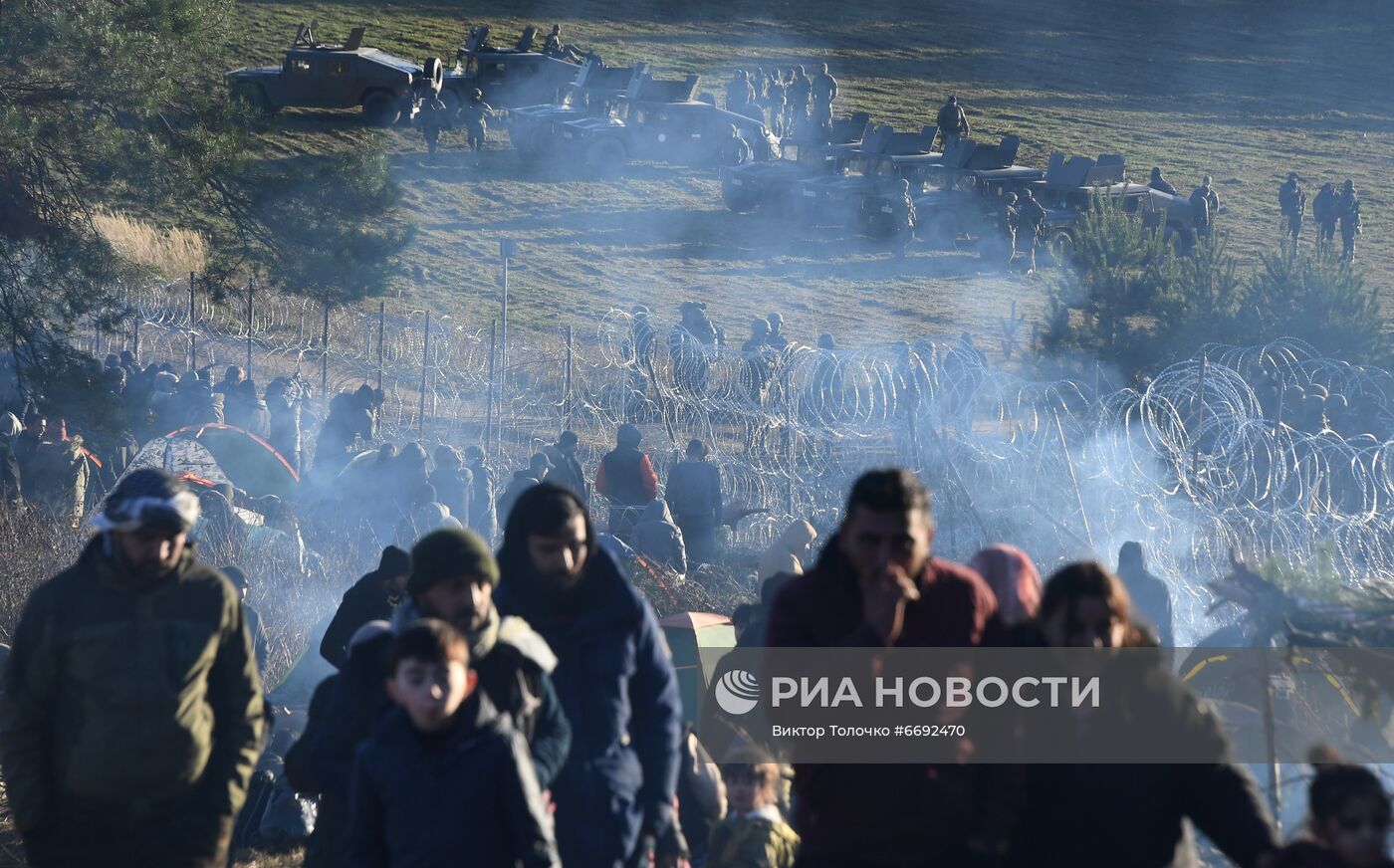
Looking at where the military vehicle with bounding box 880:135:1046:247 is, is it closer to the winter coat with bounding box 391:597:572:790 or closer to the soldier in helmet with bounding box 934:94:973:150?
the soldier in helmet with bounding box 934:94:973:150

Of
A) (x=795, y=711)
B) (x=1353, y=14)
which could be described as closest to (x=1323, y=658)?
(x=795, y=711)

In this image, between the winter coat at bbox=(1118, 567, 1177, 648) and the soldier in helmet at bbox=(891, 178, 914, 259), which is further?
the soldier in helmet at bbox=(891, 178, 914, 259)

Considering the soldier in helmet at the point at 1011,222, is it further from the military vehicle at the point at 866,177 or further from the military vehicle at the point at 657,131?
the military vehicle at the point at 657,131

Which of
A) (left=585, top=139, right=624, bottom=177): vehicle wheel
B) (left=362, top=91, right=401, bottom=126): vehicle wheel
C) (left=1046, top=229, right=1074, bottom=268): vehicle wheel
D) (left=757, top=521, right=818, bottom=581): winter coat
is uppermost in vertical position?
(left=585, top=139, right=624, bottom=177): vehicle wheel

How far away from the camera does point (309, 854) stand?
4.28 m

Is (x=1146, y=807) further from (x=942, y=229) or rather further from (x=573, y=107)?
(x=573, y=107)

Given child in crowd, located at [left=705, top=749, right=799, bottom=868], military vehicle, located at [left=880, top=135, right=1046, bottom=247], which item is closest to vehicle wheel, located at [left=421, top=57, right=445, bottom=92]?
military vehicle, located at [left=880, top=135, right=1046, bottom=247]

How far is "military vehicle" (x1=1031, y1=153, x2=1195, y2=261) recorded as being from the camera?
24.9 m

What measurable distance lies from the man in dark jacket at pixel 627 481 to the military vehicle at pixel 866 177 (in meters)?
18.2

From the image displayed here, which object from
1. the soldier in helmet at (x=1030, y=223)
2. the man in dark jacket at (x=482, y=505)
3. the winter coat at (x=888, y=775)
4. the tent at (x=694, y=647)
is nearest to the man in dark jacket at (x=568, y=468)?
the man in dark jacket at (x=482, y=505)

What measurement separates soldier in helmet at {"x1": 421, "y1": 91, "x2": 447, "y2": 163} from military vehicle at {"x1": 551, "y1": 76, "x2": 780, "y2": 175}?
7.41 ft

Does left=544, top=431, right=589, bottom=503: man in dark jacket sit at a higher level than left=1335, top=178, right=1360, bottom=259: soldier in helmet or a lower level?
lower

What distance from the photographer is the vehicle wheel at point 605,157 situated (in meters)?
32.4

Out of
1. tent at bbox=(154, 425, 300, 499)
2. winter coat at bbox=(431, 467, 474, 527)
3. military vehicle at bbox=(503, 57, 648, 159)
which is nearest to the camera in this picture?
winter coat at bbox=(431, 467, 474, 527)
